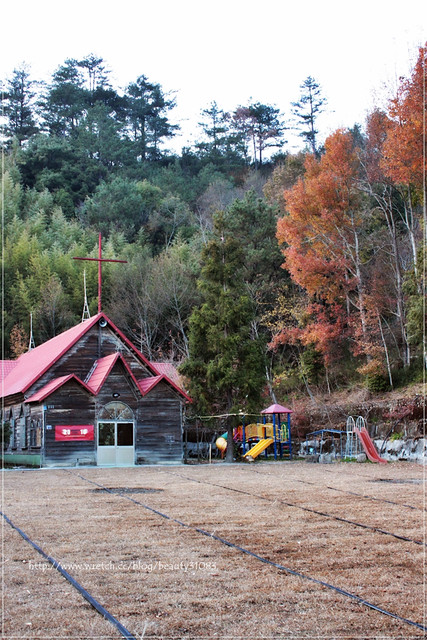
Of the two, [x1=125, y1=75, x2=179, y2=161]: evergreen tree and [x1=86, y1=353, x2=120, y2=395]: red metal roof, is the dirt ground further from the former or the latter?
[x1=125, y1=75, x2=179, y2=161]: evergreen tree

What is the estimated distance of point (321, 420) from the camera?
3228 cm

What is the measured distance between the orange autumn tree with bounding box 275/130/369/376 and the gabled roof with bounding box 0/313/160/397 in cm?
881

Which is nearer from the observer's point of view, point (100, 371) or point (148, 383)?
point (100, 371)

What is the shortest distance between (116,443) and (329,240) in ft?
47.3

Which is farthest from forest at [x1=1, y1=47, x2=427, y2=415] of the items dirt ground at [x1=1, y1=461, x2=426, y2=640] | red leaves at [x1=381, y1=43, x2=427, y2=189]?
dirt ground at [x1=1, y1=461, x2=426, y2=640]

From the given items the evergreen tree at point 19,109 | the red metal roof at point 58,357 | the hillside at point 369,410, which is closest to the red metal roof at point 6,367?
the red metal roof at point 58,357

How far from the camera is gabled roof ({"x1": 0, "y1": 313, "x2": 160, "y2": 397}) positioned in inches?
1109

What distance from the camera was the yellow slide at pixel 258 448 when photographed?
27.8 m

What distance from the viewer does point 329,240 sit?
34250 millimetres

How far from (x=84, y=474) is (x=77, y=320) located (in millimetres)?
24996

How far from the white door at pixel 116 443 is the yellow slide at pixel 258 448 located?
14.9ft

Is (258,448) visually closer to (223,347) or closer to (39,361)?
(223,347)

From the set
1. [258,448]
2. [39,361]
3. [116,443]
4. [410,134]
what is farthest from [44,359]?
[410,134]

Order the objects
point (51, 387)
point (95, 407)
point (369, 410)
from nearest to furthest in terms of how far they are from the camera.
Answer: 1. point (51, 387)
2. point (95, 407)
3. point (369, 410)
